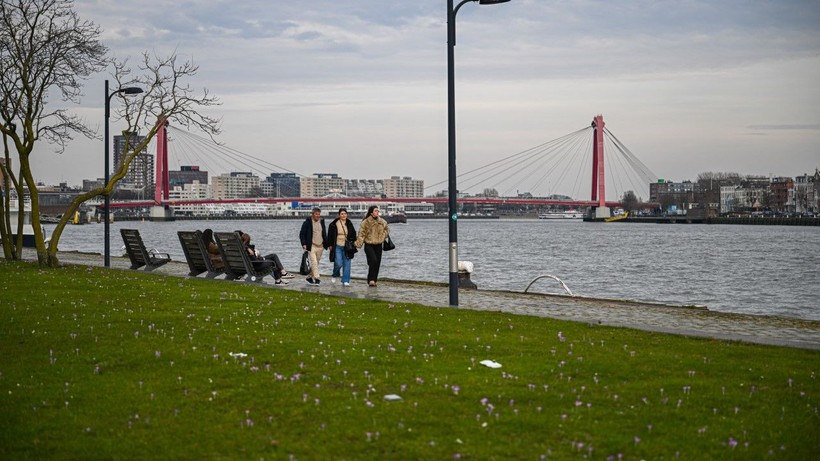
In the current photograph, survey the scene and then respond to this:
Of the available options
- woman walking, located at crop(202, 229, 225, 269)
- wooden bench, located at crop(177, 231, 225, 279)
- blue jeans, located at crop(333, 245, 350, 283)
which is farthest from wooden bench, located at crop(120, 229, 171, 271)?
blue jeans, located at crop(333, 245, 350, 283)

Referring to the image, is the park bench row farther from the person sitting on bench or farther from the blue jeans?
the blue jeans

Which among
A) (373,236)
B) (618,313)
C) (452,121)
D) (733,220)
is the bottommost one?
(733,220)

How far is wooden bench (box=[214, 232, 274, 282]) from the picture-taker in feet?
60.1

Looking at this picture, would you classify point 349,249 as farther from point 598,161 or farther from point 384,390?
point 598,161

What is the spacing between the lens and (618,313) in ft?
48.6

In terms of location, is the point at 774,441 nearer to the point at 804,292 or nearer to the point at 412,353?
the point at 412,353

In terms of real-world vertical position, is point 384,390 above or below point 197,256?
below

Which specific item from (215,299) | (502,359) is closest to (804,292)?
(215,299)

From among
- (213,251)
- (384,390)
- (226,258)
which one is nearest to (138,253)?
(213,251)

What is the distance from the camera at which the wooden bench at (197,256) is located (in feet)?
63.8

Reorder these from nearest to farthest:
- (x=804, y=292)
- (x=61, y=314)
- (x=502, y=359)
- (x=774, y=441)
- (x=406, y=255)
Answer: (x=774, y=441) → (x=502, y=359) → (x=61, y=314) → (x=804, y=292) → (x=406, y=255)

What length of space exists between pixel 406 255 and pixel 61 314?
4461 centimetres

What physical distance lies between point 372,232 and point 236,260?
268cm

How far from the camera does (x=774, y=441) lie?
19.9ft
